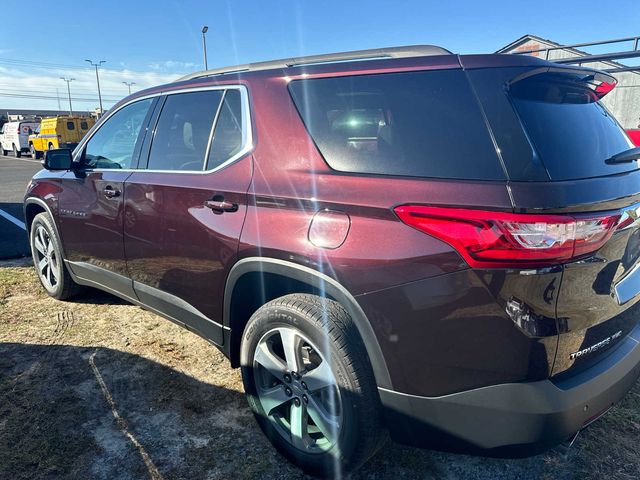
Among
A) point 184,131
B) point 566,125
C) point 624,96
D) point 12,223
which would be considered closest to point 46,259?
point 184,131

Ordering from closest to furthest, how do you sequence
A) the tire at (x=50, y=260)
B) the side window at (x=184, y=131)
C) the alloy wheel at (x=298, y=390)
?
the alloy wheel at (x=298, y=390), the side window at (x=184, y=131), the tire at (x=50, y=260)

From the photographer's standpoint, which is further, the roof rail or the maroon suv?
the roof rail

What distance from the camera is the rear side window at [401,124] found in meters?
1.65

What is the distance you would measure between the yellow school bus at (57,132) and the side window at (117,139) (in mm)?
23431

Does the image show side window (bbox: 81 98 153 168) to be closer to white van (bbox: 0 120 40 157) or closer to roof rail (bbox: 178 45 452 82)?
roof rail (bbox: 178 45 452 82)

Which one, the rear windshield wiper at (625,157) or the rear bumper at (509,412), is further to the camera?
the rear windshield wiper at (625,157)

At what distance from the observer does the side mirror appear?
358cm

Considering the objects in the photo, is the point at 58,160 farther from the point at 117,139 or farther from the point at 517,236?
the point at 517,236

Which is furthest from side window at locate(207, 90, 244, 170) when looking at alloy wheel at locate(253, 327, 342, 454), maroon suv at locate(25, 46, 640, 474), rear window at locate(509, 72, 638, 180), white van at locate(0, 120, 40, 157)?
white van at locate(0, 120, 40, 157)

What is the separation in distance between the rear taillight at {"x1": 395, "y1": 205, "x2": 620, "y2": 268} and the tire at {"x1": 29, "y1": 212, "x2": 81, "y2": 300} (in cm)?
348

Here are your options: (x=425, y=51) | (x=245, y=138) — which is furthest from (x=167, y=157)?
(x=425, y=51)

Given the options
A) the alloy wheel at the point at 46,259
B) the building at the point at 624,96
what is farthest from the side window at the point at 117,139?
the building at the point at 624,96

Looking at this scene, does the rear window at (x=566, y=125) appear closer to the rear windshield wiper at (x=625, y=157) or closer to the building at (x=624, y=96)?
the rear windshield wiper at (x=625, y=157)

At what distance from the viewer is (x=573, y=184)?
1.57 m
